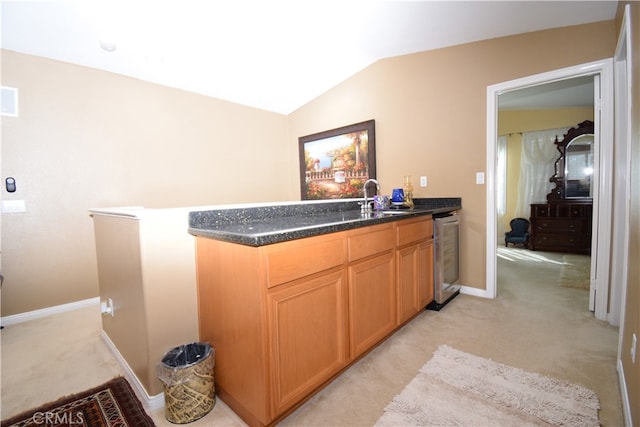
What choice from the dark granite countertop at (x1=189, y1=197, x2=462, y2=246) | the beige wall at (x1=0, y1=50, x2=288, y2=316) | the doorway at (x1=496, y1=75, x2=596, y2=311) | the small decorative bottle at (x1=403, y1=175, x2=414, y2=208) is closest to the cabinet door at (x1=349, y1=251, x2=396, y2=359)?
the dark granite countertop at (x1=189, y1=197, x2=462, y2=246)

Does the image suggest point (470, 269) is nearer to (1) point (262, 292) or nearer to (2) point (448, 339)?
(2) point (448, 339)

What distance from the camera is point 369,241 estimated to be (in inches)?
73.3

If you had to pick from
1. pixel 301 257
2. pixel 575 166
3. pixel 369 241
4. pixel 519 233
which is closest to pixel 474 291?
pixel 369 241

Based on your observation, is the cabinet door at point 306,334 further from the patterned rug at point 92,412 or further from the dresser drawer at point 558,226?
the dresser drawer at point 558,226

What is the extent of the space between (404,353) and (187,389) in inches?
53.8

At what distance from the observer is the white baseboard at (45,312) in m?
2.83

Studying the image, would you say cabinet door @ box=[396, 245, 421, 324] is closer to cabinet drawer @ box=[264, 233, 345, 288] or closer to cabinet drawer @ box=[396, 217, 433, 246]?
cabinet drawer @ box=[396, 217, 433, 246]

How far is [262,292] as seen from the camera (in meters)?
1.25

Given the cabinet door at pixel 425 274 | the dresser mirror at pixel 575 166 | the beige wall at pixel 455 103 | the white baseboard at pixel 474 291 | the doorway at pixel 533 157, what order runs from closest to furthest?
the cabinet door at pixel 425 274 → the beige wall at pixel 455 103 → the white baseboard at pixel 474 291 → the doorway at pixel 533 157 → the dresser mirror at pixel 575 166

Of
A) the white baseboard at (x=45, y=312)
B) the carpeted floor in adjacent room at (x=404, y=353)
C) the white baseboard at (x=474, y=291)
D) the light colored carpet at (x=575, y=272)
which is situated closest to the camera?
the carpeted floor in adjacent room at (x=404, y=353)

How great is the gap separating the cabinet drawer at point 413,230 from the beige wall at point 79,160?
295 centimetres

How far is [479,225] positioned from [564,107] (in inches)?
148

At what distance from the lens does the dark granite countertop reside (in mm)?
1308

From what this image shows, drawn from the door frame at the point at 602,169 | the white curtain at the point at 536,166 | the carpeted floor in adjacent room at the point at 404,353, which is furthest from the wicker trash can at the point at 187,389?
the white curtain at the point at 536,166
